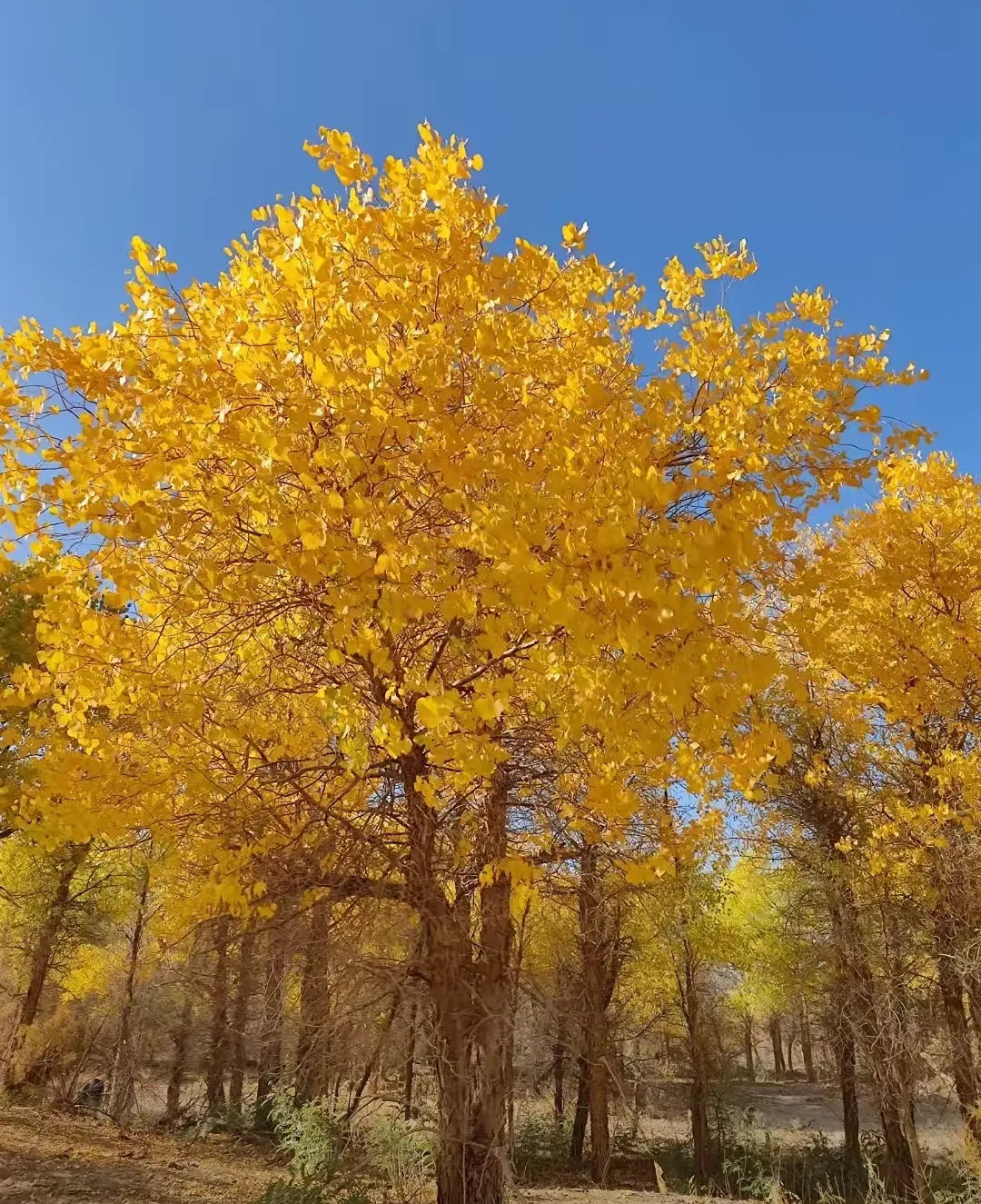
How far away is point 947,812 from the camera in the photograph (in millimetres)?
7164

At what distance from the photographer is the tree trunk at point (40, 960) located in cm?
1323

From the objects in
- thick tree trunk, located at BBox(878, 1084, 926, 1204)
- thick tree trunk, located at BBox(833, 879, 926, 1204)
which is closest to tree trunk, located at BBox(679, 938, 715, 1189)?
thick tree trunk, located at BBox(833, 879, 926, 1204)

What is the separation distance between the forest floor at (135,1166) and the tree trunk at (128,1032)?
1.69 feet

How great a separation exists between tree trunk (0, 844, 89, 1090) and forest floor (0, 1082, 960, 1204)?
101cm

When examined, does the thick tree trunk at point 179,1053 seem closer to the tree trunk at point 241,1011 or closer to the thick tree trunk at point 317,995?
the tree trunk at point 241,1011

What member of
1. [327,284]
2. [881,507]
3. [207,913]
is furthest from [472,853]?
[881,507]

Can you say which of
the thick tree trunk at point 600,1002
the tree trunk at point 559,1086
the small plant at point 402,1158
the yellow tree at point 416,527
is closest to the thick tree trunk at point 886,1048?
the thick tree trunk at point 600,1002

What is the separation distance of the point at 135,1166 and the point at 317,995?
877 cm

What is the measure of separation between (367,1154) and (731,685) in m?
6.85

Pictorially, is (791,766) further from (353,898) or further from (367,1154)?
(353,898)

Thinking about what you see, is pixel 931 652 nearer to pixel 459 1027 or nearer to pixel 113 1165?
pixel 459 1027

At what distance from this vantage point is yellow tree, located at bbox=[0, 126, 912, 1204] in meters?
2.46

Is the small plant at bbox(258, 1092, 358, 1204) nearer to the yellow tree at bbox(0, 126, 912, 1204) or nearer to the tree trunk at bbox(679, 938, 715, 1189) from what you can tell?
the yellow tree at bbox(0, 126, 912, 1204)

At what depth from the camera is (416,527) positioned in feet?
10.5
